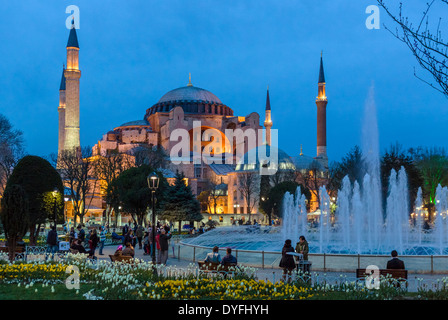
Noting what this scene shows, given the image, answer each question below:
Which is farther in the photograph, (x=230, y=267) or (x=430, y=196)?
(x=430, y=196)

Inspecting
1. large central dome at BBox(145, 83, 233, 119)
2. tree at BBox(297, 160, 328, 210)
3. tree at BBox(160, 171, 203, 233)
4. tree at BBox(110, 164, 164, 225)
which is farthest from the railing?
large central dome at BBox(145, 83, 233, 119)

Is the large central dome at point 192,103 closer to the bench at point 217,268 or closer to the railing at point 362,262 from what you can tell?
the railing at point 362,262

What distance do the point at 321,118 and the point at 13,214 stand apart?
181ft

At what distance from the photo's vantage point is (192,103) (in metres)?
82.3

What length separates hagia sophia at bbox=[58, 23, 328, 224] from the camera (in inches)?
2354

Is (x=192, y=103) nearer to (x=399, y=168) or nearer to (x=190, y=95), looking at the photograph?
(x=190, y=95)

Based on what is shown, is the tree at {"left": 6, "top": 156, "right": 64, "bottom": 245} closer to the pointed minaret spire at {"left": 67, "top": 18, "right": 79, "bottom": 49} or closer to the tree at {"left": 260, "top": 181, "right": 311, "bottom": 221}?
the tree at {"left": 260, "top": 181, "right": 311, "bottom": 221}

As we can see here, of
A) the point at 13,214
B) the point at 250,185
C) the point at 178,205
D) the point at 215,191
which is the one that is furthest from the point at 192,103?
the point at 13,214

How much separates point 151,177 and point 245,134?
2469 inches

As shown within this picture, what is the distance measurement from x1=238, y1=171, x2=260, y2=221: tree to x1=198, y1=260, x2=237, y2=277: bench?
152ft

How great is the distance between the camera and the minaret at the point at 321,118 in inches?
2603
